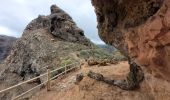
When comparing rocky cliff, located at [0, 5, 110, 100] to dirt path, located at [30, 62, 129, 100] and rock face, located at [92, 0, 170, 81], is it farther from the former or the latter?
rock face, located at [92, 0, 170, 81]

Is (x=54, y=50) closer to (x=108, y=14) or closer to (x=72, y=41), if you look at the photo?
(x=72, y=41)

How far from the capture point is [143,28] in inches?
380

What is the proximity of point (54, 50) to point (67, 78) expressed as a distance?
6239 millimetres

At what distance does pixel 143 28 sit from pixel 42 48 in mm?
15950

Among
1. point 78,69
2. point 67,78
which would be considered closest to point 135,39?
point 67,78

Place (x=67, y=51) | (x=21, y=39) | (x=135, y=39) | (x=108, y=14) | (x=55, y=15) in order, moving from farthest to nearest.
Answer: (x=55, y=15) → (x=21, y=39) → (x=67, y=51) → (x=108, y=14) → (x=135, y=39)

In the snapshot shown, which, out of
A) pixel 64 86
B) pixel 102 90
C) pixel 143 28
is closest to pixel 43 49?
pixel 64 86

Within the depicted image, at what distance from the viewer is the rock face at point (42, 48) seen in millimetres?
23141

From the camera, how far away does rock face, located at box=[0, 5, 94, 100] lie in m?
23.1

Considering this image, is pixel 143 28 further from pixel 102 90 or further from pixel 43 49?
pixel 43 49

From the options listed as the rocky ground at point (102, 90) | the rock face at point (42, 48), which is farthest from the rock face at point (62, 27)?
the rocky ground at point (102, 90)

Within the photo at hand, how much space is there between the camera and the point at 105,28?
13.3 m

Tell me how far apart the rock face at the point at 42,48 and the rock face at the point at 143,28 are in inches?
399

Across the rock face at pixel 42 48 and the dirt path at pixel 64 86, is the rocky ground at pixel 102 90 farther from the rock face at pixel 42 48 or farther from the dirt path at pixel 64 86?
the rock face at pixel 42 48
